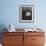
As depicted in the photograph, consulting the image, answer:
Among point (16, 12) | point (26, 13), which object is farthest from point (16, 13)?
point (26, 13)

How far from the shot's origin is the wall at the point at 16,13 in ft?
13.4

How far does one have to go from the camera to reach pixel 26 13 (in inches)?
162

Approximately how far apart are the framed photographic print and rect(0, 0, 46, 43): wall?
0.32 feet

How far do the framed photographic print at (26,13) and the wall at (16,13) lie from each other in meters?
0.10

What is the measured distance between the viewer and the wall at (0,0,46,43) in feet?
13.4

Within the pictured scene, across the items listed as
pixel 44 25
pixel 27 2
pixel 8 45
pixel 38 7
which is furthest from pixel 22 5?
pixel 8 45

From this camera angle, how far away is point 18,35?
3598mm

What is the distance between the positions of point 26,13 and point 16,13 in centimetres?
32

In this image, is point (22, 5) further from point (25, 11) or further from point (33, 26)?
point (33, 26)

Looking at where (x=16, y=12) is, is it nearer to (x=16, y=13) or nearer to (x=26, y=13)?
(x=16, y=13)

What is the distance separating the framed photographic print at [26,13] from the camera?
4074 millimetres

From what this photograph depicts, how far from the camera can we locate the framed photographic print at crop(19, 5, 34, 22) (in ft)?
13.4

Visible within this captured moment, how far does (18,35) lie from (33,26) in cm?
75

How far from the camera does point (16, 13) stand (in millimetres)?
4098
